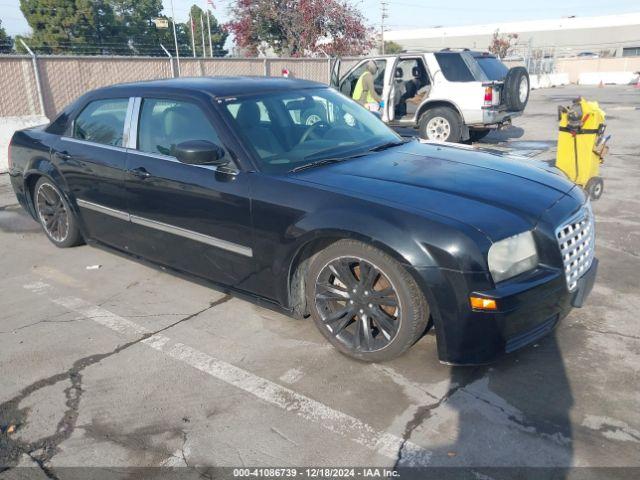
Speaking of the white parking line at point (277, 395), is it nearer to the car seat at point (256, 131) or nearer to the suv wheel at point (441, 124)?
the car seat at point (256, 131)

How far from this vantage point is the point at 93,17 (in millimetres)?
43875

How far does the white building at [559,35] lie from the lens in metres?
67.9

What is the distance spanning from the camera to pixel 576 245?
321 cm

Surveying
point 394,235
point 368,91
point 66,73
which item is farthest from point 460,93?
point 394,235

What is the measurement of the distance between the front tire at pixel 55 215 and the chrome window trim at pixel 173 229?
1.57 feet

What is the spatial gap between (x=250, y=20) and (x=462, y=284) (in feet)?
72.4

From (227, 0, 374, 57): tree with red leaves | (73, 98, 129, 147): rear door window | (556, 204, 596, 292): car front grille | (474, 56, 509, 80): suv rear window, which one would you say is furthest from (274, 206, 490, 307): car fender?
(227, 0, 374, 57): tree with red leaves

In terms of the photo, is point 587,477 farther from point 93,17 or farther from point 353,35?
point 93,17

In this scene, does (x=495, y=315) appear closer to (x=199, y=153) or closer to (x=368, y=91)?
(x=199, y=153)

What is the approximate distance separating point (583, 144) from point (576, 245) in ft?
13.4

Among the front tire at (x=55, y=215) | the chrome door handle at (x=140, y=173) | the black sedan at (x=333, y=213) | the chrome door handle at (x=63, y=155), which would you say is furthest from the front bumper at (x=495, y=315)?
the front tire at (x=55, y=215)

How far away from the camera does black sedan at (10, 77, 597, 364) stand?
9.49 ft

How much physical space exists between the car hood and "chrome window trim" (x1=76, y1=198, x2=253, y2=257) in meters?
0.66

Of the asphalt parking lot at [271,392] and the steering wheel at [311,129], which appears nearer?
the asphalt parking lot at [271,392]
